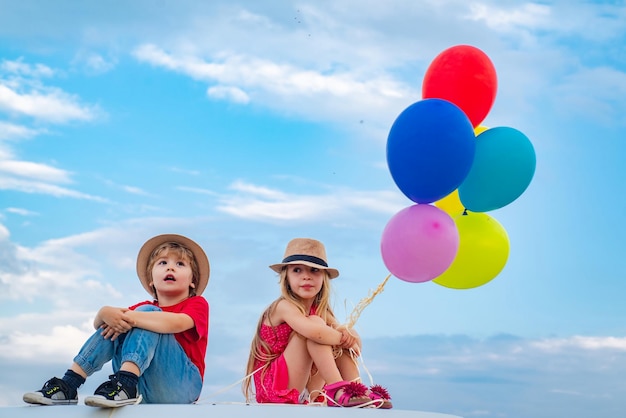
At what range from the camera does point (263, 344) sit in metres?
4.35

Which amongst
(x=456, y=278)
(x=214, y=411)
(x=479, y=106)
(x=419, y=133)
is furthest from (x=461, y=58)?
(x=214, y=411)

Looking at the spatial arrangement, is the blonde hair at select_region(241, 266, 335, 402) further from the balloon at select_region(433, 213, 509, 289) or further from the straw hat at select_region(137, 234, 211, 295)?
the balloon at select_region(433, 213, 509, 289)

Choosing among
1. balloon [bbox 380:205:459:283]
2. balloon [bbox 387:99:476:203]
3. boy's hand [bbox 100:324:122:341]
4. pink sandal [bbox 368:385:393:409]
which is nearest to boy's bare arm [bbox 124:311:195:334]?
boy's hand [bbox 100:324:122:341]

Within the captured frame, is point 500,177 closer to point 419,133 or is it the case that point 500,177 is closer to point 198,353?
point 419,133

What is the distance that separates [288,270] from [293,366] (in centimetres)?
55

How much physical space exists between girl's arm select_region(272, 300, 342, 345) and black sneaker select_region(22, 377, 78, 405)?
3.73 ft

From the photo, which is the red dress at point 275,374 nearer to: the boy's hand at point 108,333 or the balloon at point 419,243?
the balloon at point 419,243

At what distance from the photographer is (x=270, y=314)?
4363 millimetres

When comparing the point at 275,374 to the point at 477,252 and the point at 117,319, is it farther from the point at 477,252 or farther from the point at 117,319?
the point at 477,252

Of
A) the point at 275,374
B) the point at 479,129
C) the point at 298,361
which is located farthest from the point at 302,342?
the point at 479,129

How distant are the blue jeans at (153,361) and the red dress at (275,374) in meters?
0.51

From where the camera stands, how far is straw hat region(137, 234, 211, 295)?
4293mm

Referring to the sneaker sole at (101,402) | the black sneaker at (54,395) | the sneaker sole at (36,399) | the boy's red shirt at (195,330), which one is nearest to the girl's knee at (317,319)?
the boy's red shirt at (195,330)

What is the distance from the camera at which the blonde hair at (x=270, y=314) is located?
4.34 m
